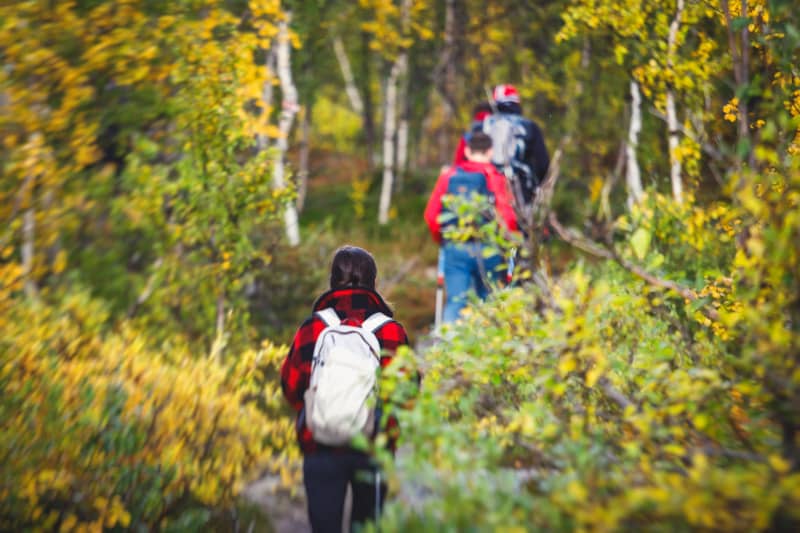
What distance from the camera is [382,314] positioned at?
3170 mm

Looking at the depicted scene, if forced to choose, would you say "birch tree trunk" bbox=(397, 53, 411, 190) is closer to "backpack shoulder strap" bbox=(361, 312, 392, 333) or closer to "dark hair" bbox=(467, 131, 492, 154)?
"dark hair" bbox=(467, 131, 492, 154)

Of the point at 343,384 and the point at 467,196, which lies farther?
the point at 467,196

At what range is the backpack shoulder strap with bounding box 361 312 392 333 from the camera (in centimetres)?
307

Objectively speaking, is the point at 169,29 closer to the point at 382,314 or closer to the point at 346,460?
the point at 382,314

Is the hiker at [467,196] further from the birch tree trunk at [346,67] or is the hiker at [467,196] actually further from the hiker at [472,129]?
the birch tree trunk at [346,67]

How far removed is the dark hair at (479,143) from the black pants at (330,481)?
3.58m

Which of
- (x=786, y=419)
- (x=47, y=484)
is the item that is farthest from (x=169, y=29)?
(x=786, y=419)

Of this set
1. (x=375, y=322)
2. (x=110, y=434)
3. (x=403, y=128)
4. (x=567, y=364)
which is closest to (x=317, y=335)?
(x=375, y=322)

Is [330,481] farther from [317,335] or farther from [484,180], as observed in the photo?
[484,180]

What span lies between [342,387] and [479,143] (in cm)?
370

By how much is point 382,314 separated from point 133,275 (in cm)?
362

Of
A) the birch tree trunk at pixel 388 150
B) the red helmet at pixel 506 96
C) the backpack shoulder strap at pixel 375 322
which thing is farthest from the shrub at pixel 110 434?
the birch tree trunk at pixel 388 150

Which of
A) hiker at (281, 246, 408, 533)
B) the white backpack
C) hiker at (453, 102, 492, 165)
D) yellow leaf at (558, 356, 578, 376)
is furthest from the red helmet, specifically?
yellow leaf at (558, 356, 578, 376)

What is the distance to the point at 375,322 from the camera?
10.2 feet
